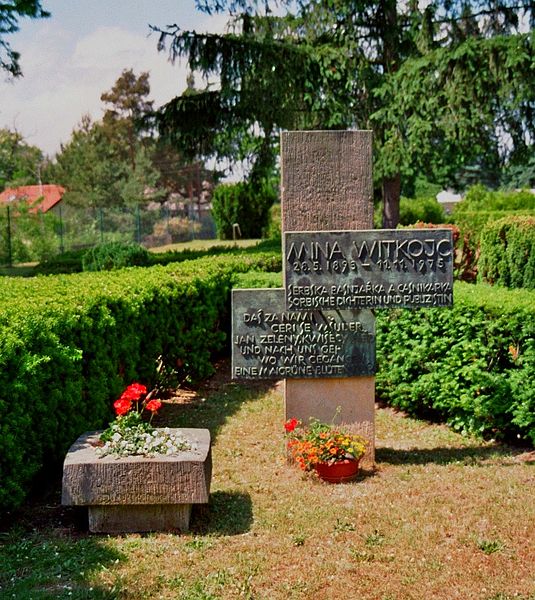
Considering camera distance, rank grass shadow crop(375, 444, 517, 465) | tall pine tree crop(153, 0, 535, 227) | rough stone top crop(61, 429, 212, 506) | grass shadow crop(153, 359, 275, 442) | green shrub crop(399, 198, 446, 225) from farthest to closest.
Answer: green shrub crop(399, 198, 446, 225)
tall pine tree crop(153, 0, 535, 227)
grass shadow crop(153, 359, 275, 442)
grass shadow crop(375, 444, 517, 465)
rough stone top crop(61, 429, 212, 506)

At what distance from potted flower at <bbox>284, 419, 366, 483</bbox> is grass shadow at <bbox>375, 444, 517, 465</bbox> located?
51cm

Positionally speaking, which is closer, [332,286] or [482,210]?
[332,286]

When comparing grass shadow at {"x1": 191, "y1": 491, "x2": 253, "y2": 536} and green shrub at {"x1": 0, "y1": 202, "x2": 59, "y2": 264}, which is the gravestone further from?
green shrub at {"x1": 0, "y1": 202, "x2": 59, "y2": 264}

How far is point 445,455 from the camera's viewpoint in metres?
6.05

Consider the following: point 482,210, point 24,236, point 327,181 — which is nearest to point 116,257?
point 327,181

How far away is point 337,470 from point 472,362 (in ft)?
5.85

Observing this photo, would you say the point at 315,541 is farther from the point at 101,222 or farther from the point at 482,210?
the point at 101,222

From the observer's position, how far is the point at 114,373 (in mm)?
6402

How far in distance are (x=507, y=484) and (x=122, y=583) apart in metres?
2.77

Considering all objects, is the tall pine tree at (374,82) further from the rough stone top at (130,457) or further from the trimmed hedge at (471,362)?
the rough stone top at (130,457)

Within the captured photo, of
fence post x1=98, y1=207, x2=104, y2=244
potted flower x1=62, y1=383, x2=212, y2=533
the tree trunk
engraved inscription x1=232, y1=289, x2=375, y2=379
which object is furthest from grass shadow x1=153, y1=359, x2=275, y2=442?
fence post x1=98, y1=207, x2=104, y2=244

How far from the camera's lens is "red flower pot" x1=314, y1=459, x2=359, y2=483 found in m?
5.42

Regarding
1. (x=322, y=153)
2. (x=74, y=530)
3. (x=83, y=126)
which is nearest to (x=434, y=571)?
(x=74, y=530)

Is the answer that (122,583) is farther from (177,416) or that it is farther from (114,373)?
(177,416)
